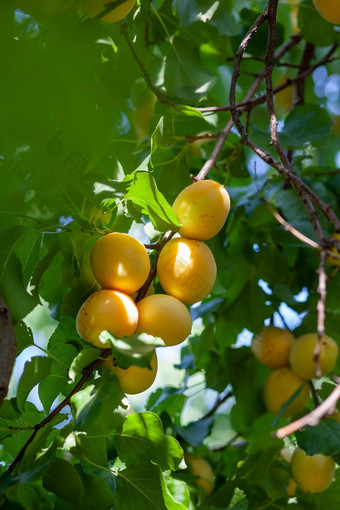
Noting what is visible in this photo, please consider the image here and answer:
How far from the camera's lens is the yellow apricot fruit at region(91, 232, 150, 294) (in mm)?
844

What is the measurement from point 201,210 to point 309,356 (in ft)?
1.85

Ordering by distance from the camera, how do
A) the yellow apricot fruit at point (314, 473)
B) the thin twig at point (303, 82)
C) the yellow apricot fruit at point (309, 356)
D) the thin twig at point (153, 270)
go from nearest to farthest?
the thin twig at point (153, 270), the yellow apricot fruit at point (314, 473), the yellow apricot fruit at point (309, 356), the thin twig at point (303, 82)

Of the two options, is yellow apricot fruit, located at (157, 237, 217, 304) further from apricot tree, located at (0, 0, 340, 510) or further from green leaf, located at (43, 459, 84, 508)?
green leaf, located at (43, 459, 84, 508)

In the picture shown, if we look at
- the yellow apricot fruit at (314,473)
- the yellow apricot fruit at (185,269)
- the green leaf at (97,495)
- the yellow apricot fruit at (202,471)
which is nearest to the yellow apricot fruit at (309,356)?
the yellow apricot fruit at (314,473)

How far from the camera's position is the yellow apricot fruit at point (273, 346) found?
4.65ft

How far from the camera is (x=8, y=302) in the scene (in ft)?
2.73

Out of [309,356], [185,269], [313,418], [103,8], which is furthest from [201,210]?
[309,356]

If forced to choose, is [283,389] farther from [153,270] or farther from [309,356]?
[153,270]

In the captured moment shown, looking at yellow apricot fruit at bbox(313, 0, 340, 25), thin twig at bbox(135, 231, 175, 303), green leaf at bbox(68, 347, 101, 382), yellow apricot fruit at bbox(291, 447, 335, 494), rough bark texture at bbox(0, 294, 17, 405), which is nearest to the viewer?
rough bark texture at bbox(0, 294, 17, 405)

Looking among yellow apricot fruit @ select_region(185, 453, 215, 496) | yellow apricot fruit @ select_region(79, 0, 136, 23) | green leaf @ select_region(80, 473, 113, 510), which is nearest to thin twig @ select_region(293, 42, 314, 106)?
yellow apricot fruit @ select_region(79, 0, 136, 23)

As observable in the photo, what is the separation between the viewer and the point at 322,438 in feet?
3.62

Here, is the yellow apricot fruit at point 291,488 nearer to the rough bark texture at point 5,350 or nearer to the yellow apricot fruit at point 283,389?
the yellow apricot fruit at point 283,389

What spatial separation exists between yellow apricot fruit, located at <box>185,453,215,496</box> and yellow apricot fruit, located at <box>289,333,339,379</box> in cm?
33

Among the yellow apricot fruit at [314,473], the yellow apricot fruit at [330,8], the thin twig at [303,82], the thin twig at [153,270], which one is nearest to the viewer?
the thin twig at [153,270]
